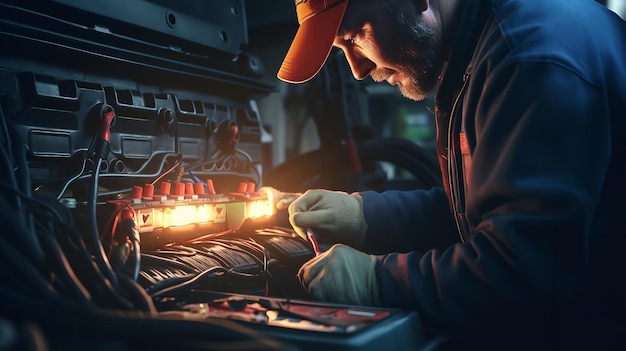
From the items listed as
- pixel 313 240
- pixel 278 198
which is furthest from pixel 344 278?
pixel 278 198

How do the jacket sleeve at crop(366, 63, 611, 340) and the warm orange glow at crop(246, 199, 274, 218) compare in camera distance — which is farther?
the warm orange glow at crop(246, 199, 274, 218)

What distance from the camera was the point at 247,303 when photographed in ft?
2.47

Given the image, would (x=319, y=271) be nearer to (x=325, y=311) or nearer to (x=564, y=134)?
(x=325, y=311)

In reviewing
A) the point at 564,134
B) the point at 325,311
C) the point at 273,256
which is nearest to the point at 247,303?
the point at 325,311

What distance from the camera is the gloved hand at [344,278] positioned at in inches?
33.2

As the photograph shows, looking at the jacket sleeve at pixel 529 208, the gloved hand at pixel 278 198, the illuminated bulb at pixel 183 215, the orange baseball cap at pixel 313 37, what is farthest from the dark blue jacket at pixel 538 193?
the gloved hand at pixel 278 198

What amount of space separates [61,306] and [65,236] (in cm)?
26

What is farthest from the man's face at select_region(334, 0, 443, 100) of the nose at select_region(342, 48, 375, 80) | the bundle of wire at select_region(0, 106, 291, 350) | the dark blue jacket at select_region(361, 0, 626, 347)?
the bundle of wire at select_region(0, 106, 291, 350)

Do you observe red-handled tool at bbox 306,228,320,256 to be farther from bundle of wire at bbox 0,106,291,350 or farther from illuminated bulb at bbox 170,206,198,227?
bundle of wire at bbox 0,106,291,350

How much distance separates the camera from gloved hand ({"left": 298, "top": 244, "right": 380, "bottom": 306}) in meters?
0.84

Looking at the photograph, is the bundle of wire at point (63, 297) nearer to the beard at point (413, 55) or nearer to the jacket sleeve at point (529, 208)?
the jacket sleeve at point (529, 208)

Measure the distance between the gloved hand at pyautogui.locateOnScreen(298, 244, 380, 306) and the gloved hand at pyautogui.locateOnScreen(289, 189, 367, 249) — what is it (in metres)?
0.30

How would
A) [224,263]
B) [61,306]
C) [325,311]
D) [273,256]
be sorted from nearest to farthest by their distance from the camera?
[61,306]
[325,311]
[224,263]
[273,256]

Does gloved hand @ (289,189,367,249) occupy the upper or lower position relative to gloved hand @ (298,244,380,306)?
upper
